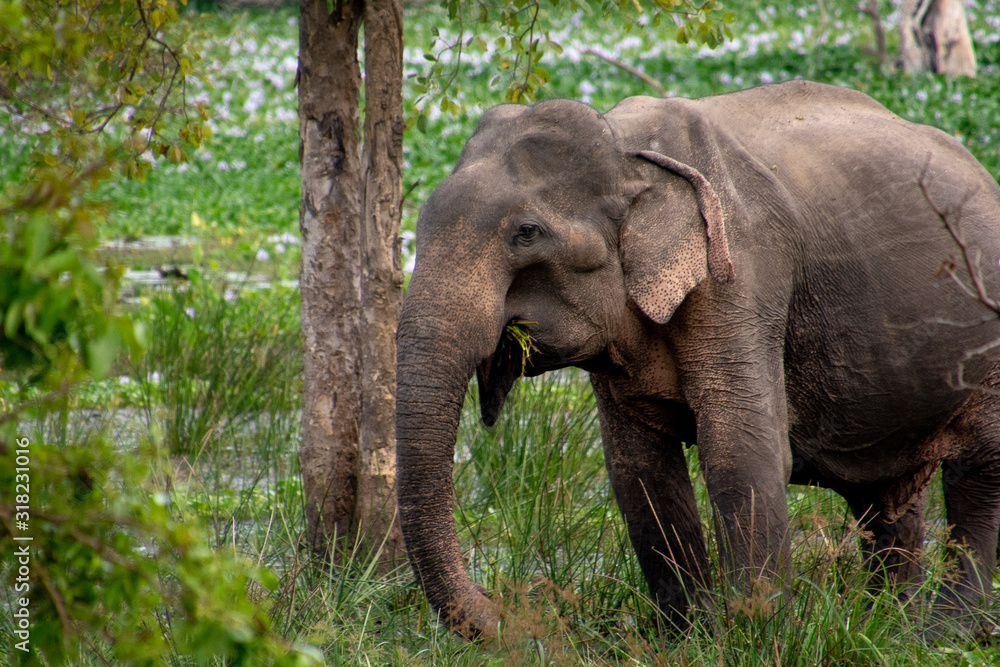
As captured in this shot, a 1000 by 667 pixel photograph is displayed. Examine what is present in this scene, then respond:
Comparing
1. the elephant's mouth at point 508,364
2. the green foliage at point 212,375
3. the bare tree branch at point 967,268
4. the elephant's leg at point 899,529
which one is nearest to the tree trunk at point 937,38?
the green foliage at point 212,375

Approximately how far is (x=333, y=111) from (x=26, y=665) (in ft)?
9.33

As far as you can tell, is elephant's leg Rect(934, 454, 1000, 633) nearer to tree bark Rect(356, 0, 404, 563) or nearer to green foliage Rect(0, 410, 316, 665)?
tree bark Rect(356, 0, 404, 563)

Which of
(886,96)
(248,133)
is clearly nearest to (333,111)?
(886,96)

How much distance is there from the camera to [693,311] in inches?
132

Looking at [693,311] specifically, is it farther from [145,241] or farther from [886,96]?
[886,96]

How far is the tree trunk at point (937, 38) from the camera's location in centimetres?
1631

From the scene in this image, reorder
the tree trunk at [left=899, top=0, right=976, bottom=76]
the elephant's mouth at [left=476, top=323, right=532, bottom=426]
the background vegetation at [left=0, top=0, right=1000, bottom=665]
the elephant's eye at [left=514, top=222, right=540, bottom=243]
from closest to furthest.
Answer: the background vegetation at [left=0, top=0, right=1000, bottom=665], the elephant's eye at [left=514, top=222, right=540, bottom=243], the elephant's mouth at [left=476, top=323, right=532, bottom=426], the tree trunk at [left=899, top=0, right=976, bottom=76]

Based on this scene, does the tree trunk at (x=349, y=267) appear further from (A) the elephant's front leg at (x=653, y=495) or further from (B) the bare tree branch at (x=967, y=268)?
(B) the bare tree branch at (x=967, y=268)

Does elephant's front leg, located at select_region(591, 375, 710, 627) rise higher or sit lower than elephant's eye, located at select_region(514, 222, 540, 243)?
lower

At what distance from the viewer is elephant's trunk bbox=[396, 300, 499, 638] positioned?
120 inches

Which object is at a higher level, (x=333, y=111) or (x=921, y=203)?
(x=333, y=111)

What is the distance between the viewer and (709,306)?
3.32 meters

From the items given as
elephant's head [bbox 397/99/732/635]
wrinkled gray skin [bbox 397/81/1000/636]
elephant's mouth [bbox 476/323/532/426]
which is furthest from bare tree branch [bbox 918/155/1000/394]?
elephant's mouth [bbox 476/323/532/426]

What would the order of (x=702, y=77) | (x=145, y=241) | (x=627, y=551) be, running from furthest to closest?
1. (x=702, y=77)
2. (x=145, y=241)
3. (x=627, y=551)
